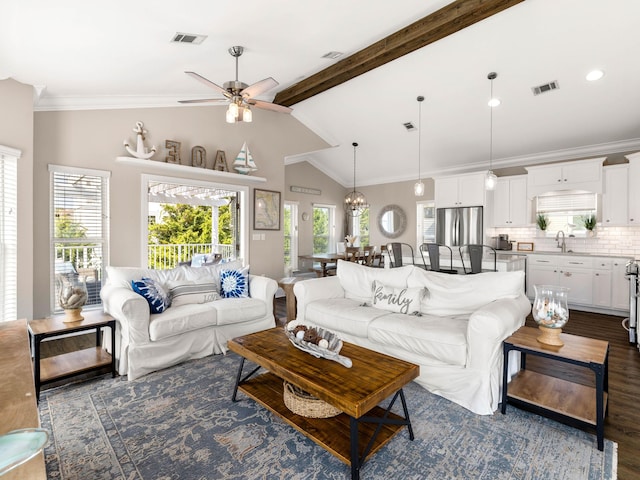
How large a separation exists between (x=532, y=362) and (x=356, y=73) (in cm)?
410

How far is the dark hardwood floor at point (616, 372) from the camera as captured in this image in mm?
1987

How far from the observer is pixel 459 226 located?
666 cm

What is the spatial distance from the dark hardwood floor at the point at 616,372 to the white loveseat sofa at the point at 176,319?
3.95ft

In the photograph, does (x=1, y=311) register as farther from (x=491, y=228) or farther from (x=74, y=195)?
(x=491, y=228)

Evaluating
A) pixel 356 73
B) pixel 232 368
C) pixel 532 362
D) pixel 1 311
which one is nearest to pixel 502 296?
pixel 532 362

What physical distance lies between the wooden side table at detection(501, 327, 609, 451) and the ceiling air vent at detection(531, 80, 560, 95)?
3.72 metres

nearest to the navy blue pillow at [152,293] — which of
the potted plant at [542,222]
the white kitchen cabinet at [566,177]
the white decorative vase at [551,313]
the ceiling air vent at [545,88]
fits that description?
the white decorative vase at [551,313]

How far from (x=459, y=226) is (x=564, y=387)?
457 cm

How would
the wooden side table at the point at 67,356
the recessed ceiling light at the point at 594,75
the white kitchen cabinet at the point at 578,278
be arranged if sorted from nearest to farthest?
the wooden side table at the point at 67,356 < the recessed ceiling light at the point at 594,75 < the white kitchen cabinet at the point at 578,278

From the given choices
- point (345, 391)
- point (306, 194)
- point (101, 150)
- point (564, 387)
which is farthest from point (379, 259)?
point (345, 391)

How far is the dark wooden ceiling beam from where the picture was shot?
330cm

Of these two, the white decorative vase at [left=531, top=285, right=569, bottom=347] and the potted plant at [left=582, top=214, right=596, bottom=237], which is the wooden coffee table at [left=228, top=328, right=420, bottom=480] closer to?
the white decorative vase at [left=531, top=285, right=569, bottom=347]

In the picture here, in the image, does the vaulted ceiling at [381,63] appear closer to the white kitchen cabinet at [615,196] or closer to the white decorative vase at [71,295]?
the white kitchen cabinet at [615,196]

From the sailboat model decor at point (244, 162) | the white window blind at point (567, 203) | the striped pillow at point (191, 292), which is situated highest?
the sailboat model decor at point (244, 162)
